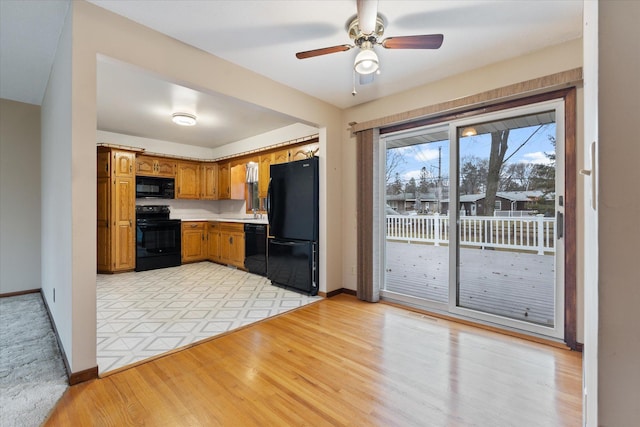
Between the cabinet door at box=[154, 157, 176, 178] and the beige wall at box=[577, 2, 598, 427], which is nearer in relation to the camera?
the beige wall at box=[577, 2, 598, 427]

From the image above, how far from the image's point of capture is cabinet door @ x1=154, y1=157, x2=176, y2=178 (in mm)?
5438

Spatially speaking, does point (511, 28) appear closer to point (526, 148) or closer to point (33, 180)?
point (526, 148)

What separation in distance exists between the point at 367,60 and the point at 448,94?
138 cm

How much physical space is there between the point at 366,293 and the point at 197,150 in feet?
16.2

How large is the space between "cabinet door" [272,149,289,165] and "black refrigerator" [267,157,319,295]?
60 cm

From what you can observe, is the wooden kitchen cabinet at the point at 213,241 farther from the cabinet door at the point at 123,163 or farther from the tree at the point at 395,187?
the tree at the point at 395,187

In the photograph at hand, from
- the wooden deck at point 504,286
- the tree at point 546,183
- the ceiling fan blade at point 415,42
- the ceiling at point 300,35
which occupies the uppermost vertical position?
the ceiling at point 300,35

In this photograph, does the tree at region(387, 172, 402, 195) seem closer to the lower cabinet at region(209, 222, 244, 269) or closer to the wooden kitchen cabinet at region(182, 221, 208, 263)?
the lower cabinet at region(209, 222, 244, 269)

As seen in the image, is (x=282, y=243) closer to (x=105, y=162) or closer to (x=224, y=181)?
(x=224, y=181)

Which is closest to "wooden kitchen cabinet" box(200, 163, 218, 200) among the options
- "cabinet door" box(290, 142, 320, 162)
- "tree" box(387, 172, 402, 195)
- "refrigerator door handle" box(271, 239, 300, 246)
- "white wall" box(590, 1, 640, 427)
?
"cabinet door" box(290, 142, 320, 162)

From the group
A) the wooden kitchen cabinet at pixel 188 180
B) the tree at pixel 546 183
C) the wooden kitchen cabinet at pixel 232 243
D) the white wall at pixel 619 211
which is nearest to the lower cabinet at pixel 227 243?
the wooden kitchen cabinet at pixel 232 243

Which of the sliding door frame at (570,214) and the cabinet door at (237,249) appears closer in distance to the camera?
the sliding door frame at (570,214)

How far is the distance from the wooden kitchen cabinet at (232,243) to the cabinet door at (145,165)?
1653mm

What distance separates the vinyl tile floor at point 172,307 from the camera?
229 centimetres
